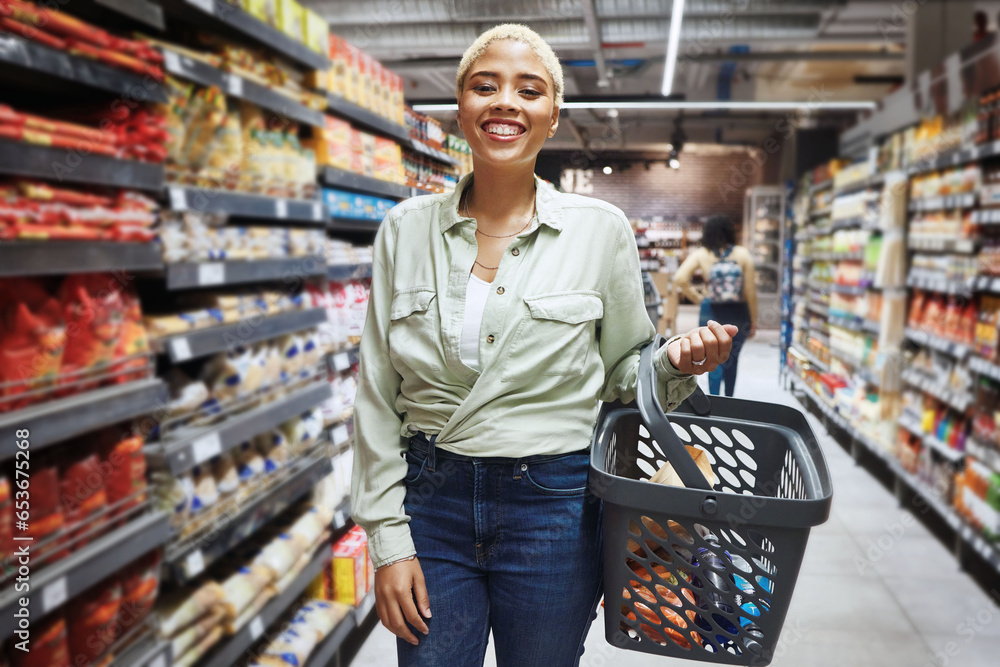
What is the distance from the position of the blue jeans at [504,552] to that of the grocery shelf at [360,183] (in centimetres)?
160

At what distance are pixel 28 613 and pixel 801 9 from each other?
8.25 metres

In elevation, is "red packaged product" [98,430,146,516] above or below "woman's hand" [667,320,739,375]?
below

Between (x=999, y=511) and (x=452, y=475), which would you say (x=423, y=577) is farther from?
(x=999, y=511)

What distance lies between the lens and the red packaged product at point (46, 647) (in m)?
1.42

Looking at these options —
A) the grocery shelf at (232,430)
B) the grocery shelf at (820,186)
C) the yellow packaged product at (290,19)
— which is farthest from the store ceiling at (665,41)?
the grocery shelf at (232,430)

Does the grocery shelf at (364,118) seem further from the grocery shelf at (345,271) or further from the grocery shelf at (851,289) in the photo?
the grocery shelf at (851,289)

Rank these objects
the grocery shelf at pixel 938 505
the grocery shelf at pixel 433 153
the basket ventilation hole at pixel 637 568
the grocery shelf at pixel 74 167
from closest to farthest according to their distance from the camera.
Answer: the basket ventilation hole at pixel 637 568, the grocery shelf at pixel 74 167, the grocery shelf at pixel 938 505, the grocery shelf at pixel 433 153

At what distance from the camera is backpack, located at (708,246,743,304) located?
5.62 metres

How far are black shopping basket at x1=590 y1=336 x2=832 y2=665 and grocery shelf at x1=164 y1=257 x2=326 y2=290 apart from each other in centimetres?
118

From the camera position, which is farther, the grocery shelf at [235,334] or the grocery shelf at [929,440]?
the grocery shelf at [929,440]

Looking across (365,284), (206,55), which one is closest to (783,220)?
(365,284)

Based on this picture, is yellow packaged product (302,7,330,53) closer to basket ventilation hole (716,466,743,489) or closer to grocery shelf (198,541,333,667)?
grocery shelf (198,541,333,667)

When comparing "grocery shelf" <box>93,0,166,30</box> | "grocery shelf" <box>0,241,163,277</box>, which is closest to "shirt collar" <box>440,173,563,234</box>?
"grocery shelf" <box>0,241,163,277</box>

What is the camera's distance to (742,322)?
5559 millimetres
